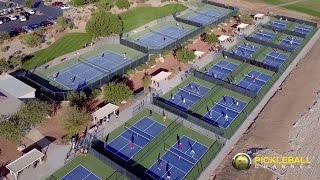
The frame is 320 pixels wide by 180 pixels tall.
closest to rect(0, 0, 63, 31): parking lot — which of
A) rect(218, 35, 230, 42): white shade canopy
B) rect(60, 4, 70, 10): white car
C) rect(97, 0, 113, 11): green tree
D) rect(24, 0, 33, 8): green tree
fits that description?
rect(60, 4, 70, 10): white car

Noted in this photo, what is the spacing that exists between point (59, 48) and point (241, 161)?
34126mm

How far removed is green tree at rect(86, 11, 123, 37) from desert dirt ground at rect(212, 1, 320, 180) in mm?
27824

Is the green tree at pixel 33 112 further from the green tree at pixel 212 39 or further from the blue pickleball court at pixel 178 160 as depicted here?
the green tree at pixel 212 39

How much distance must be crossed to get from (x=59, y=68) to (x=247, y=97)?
26471 millimetres

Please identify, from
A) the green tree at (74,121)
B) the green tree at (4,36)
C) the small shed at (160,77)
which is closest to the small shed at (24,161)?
the green tree at (74,121)

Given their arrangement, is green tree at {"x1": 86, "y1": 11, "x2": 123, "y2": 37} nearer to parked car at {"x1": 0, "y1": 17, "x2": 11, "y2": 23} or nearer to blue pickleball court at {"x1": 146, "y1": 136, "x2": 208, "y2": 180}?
parked car at {"x1": 0, "y1": 17, "x2": 11, "y2": 23}

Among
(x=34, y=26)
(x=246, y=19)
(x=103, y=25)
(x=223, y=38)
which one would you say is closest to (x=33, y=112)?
(x=103, y=25)

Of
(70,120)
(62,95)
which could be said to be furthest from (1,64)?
(70,120)

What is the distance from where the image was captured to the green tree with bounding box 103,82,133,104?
4050cm

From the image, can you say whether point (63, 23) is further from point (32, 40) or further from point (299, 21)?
point (299, 21)

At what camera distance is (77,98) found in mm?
40375

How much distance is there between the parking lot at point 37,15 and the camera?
196ft

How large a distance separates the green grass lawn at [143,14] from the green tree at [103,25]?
4500mm

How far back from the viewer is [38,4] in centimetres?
7006
